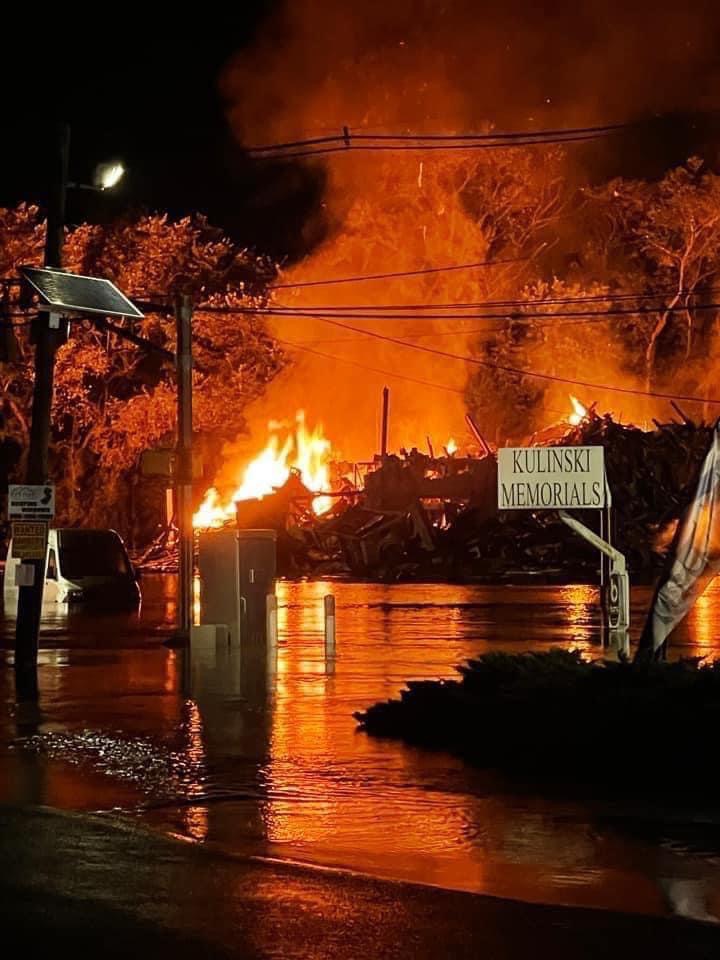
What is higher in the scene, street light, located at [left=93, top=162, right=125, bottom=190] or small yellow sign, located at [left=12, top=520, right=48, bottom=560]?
street light, located at [left=93, top=162, right=125, bottom=190]

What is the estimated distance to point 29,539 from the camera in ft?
53.0

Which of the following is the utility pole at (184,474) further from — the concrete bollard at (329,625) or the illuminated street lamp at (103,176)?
the illuminated street lamp at (103,176)

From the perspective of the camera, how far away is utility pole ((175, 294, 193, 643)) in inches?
868

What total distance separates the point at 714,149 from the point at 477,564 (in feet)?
71.3

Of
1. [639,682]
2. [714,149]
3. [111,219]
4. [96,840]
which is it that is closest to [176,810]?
[96,840]

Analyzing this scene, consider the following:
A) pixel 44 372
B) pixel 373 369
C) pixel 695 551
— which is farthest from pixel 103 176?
pixel 373 369

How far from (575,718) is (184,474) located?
12.7 metres

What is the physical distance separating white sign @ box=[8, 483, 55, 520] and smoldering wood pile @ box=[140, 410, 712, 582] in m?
26.3

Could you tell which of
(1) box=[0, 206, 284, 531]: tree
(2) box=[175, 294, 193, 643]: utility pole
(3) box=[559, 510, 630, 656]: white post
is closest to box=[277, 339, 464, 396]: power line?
(1) box=[0, 206, 284, 531]: tree

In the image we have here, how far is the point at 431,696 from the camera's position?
1251 centimetres

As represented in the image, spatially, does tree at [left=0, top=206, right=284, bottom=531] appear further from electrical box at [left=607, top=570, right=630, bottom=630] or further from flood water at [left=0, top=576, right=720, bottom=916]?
flood water at [left=0, top=576, right=720, bottom=916]

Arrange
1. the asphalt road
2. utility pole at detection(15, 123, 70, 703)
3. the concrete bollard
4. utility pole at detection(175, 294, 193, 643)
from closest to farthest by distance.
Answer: the asphalt road
utility pole at detection(15, 123, 70, 703)
the concrete bollard
utility pole at detection(175, 294, 193, 643)

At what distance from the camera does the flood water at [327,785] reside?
8.21m

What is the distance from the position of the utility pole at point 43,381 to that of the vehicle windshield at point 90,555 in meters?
11.9
